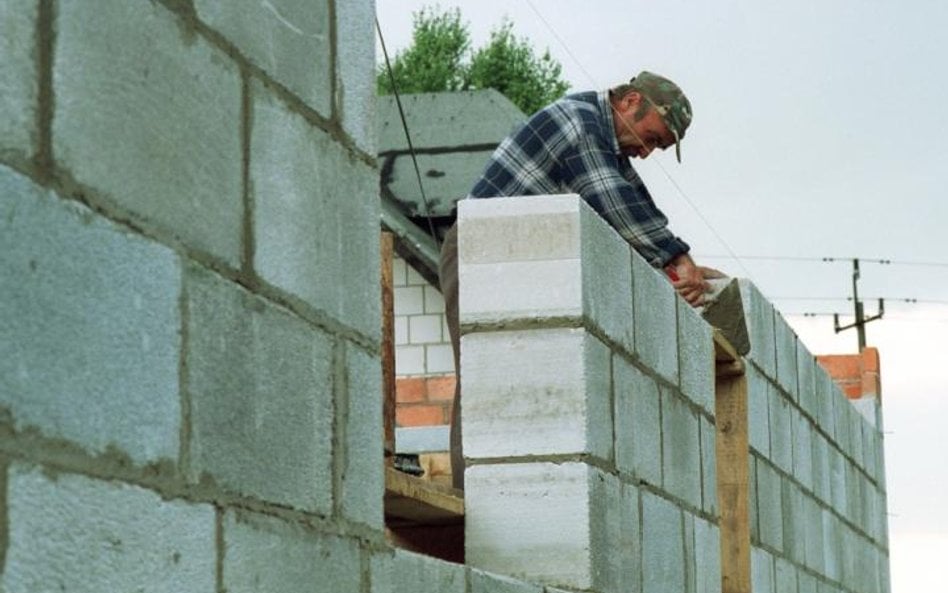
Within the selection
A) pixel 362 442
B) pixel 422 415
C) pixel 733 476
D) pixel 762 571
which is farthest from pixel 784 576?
pixel 362 442

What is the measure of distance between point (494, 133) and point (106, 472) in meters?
21.7

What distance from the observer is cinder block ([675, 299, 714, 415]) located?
A: 684 cm

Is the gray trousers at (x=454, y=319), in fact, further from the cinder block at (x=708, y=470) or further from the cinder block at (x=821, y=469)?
the cinder block at (x=821, y=469)

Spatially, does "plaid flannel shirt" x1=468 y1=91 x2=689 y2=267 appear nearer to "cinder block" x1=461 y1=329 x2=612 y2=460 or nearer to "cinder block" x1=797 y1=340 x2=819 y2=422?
"cinder block" x1=461 y1=329 x2=612 y2=460

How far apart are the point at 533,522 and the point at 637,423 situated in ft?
2.63

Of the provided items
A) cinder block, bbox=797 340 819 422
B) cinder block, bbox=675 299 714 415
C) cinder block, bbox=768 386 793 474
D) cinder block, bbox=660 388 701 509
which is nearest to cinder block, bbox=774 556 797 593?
cinder block, bbox=768 386 793 474

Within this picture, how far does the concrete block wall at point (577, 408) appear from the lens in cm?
538

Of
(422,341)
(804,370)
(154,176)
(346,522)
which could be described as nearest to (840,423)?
(804,370)

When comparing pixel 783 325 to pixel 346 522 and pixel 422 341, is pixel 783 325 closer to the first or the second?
pixel 346 522

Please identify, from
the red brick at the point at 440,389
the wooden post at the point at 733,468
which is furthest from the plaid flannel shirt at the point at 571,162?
the red brick at the point at 440,389

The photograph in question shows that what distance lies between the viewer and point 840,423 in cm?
1164

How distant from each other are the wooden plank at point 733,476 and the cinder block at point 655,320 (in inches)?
60.7

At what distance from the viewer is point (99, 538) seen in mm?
2564

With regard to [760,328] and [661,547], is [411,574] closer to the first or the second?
[661,547]
